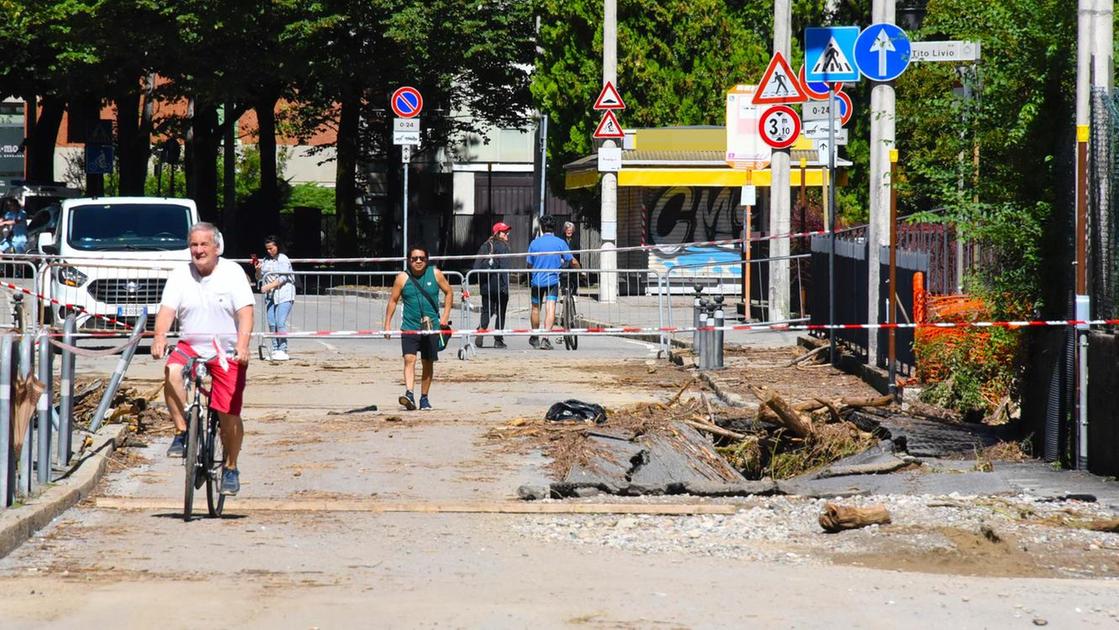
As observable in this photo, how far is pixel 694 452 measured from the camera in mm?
11938

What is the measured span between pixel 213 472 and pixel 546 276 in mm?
13784

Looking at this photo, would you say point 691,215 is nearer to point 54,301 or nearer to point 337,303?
point 337,303

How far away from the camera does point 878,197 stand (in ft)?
56.9

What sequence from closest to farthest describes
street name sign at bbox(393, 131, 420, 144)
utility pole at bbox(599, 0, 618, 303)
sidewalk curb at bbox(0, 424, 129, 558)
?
sidewalk curb at bbox(0, 424, 129, 558), street name sign at bbox(393, 131, 420, 144), utility pole at bbox(599, 0, 618, 303)

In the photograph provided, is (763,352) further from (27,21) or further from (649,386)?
(27,21)

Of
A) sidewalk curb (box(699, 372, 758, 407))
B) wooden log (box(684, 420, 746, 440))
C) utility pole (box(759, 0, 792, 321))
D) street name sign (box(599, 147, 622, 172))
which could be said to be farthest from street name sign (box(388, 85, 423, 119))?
wooden log (box(684, 420, 746, 440))

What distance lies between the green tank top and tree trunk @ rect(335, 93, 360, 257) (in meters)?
27.0

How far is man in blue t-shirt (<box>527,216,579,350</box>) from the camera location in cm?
2347

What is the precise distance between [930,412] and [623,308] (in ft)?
34.5

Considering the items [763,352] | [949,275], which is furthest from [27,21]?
[949,275]

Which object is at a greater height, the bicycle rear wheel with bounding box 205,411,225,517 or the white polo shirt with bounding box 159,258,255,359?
the white polo shirt with bounding box 159,258,255,359

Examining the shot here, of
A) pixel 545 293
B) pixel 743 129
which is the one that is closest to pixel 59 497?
pixel 545 293

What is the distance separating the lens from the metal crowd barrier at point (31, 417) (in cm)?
930

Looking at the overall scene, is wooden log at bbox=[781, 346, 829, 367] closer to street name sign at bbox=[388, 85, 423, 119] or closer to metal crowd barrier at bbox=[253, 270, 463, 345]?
metal crowd barrier at bbox=[253, 270, 463, 345]
